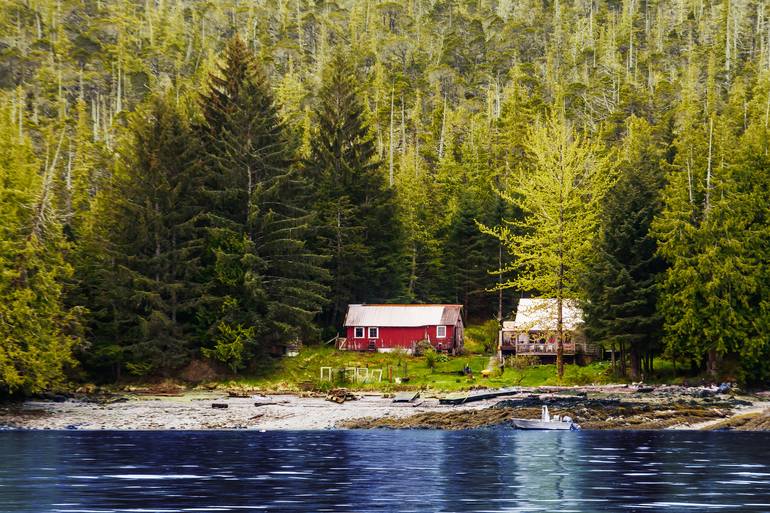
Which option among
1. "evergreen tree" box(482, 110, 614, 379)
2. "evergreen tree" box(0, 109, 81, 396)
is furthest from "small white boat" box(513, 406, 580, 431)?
"evergreen tree" box(0, 109, 81, 396)

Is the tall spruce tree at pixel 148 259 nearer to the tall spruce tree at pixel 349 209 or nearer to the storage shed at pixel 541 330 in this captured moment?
the tall spruce tree at pixel 349 209

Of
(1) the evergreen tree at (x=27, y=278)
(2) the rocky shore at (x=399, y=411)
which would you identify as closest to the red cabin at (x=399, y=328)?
(2) the rocky shore at (x=399, y=411)

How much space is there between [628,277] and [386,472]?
38.0 metres

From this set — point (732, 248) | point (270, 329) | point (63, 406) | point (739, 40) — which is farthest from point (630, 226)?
point (739, 40)

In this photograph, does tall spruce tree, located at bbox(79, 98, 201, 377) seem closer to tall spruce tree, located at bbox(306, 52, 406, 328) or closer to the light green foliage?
the light green foliage

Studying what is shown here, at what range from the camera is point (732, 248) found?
60.8 meters

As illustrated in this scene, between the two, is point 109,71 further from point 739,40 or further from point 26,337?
point 26,337

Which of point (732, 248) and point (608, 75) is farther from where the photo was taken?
point (608, 75)

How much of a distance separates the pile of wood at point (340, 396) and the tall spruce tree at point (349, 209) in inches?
901

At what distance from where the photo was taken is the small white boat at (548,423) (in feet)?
145

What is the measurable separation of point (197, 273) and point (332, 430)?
25.9 meters

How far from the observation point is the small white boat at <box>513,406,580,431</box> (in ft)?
145

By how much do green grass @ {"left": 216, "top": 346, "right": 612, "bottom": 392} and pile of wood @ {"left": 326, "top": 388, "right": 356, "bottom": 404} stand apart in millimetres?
4028

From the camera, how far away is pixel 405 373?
67.2m
